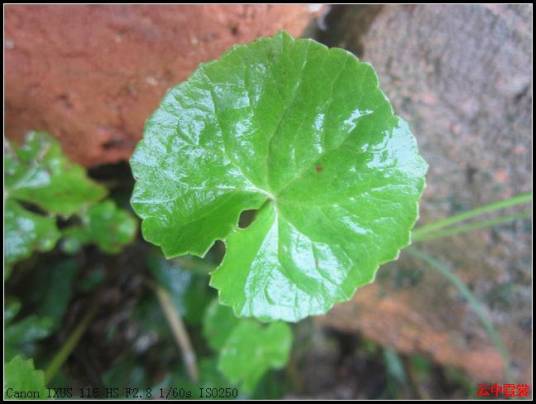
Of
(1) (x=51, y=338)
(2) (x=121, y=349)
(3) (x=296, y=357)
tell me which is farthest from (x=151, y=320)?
(3) (x=296, y=357)

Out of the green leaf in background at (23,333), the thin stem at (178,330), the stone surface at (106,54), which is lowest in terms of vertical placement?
the thin stem at (178,330)

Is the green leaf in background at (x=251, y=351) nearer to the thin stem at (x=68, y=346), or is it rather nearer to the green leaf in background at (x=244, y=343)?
the green leaf in background at (x=244, y=343)

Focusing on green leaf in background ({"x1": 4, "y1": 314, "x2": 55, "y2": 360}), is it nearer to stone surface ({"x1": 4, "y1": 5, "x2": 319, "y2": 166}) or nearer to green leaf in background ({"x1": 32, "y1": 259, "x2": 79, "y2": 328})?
green leaf in background ({"x1": 32, "y1": 259, "x2": 79, "y2": 328})

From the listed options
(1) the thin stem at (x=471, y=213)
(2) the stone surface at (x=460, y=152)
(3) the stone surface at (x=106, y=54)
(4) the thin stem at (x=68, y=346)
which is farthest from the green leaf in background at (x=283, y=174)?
(4) the thin stem at (x=68, y=346)

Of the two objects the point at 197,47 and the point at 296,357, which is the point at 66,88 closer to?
the point at 197,47

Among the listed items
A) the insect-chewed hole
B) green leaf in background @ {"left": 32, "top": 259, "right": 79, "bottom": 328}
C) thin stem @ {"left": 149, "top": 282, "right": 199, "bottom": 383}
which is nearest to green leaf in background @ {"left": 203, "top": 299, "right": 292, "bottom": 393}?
thin stem @ {"left": 149, "top": 282, "right": 199, "bottom": 383}
